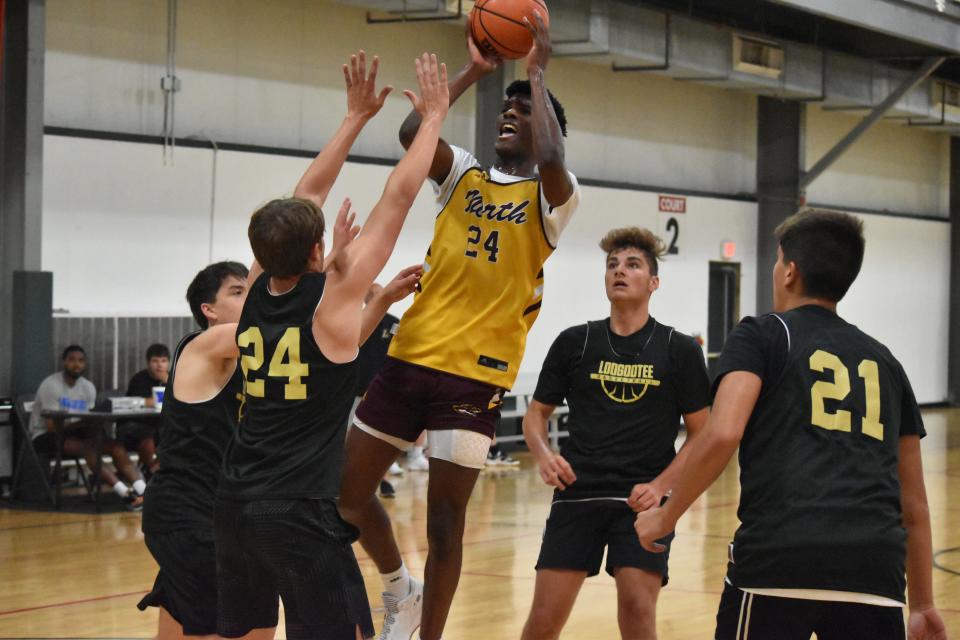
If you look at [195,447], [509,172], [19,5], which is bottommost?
[195,447]

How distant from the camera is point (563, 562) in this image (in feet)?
15.3

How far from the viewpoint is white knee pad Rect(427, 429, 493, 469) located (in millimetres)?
4629

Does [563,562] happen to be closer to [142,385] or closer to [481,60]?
[481,60]

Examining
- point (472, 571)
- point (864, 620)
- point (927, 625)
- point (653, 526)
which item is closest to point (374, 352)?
point (472, 571)

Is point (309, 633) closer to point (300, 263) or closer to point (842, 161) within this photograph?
point (300, 263)

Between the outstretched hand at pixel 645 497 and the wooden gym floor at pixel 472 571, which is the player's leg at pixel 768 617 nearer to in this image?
the outstretched hand at pixel 645 497

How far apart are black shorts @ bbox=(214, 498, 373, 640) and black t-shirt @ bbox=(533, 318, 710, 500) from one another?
1.37m

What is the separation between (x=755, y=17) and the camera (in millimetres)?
16984

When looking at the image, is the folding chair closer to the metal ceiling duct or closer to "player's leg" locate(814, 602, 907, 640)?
the metal ceiling duct

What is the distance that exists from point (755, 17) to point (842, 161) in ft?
14.5

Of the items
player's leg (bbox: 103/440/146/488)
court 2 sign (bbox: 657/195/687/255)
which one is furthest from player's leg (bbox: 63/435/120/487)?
court 2 sign (bbox: 657/195/687/255)

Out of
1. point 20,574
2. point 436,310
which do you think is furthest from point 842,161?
point 436,310

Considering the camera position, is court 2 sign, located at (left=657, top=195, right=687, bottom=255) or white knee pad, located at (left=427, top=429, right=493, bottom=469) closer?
white knee pad, located at (left=427, top=429, right=493, bottom=469)

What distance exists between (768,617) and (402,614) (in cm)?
227
